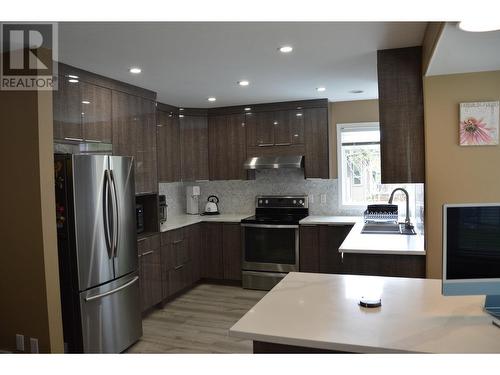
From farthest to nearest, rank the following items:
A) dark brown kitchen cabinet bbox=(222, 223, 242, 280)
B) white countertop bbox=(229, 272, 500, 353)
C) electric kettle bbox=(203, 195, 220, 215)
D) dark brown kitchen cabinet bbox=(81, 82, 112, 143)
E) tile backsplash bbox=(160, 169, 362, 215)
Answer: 1. electric kettle bbox=(203, 195, 220, 215)
2. tile backsplash bbox=(160, 169, 362, 215)
3. dark brown kitchen cabinet bbox=(222, 223, 242, 280)
4. dark brown kitchen cabinet bbox=(81, 82, 112, 143)
5. white countertop bbox=(229, 272, 500, 353)

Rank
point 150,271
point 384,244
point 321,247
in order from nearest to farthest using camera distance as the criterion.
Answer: point 384,244, point 150,271, point 321,247

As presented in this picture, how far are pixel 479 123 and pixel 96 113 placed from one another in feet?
10.0

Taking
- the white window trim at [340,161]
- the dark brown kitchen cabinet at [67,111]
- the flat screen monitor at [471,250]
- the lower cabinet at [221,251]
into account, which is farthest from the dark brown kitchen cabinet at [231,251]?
the flat screen monitor at [471,250]

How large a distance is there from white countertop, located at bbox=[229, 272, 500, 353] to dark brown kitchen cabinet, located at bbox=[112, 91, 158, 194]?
2.35 meters

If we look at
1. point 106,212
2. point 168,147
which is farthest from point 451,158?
point 168,147

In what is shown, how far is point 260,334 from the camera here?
151 cm

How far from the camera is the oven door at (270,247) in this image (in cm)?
479

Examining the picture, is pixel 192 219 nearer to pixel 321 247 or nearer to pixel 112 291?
pixel 321 247

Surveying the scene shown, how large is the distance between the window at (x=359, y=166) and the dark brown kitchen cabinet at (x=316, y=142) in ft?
1.04

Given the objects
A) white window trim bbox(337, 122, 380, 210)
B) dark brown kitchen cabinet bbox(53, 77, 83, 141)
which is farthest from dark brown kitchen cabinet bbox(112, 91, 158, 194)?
white window trim bbox(337, 122, 380, 210)

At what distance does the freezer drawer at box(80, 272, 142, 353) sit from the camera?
114 inches

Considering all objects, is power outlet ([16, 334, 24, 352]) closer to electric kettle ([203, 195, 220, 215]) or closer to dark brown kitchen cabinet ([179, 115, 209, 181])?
dark brown kitchen cabinet ([179, 115, 209, 181])

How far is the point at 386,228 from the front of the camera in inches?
151

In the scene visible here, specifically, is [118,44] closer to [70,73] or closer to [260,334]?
[70,73]
